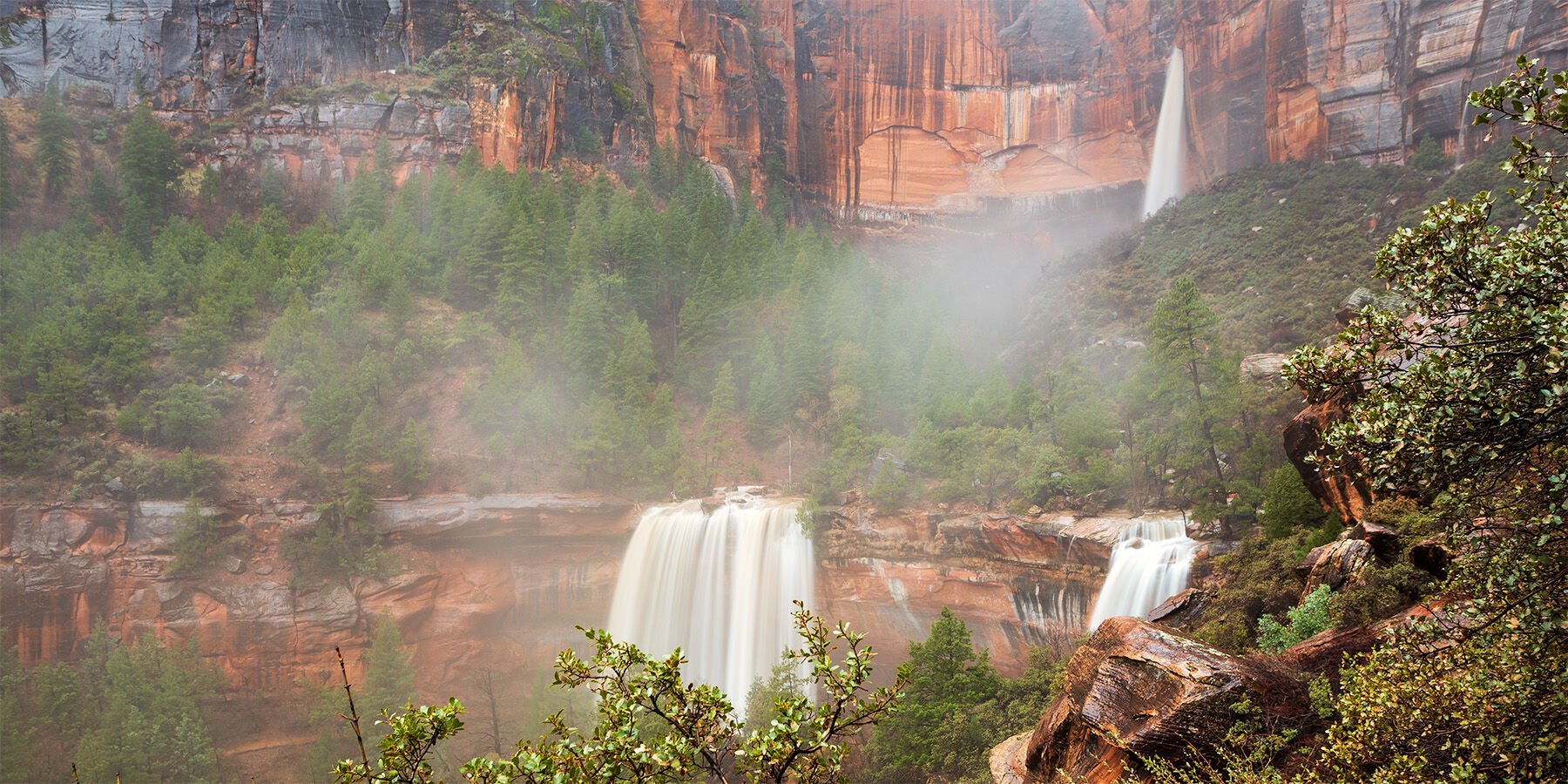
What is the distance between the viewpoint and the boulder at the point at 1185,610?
19.4m

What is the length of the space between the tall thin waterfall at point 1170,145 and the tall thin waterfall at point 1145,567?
6072 centimetres

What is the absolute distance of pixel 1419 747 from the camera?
665cm

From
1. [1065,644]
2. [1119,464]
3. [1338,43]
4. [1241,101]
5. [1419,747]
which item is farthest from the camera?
[1241,101]

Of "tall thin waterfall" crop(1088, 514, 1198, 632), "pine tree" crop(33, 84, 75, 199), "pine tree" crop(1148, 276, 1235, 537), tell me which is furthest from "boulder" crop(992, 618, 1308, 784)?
"pine tree" crop(33, 84, 75, 199)

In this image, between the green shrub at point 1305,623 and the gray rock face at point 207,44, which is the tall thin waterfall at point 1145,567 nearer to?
the green shrub at point 1305,623

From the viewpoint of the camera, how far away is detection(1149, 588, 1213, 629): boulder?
19359 mm

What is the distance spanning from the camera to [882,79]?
9300 cm

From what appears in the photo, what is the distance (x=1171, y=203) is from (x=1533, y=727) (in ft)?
264

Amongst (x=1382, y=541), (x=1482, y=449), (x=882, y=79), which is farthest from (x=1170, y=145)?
(x=1482, y=449)

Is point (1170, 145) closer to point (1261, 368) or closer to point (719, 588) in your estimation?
point (1261, 368)

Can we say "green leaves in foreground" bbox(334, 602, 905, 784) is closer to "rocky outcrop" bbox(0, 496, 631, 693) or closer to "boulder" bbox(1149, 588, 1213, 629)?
"boulder" bbox(1149, 588, 1213, 629)

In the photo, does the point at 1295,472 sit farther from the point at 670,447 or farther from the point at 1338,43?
the point at 1338,43

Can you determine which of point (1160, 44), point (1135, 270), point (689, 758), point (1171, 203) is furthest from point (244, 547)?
point (1160, 44)

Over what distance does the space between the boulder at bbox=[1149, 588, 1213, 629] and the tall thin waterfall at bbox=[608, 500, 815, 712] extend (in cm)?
2160
